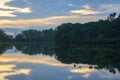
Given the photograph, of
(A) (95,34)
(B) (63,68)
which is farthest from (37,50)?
(B) (63,68)

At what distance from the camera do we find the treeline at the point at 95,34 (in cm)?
8774

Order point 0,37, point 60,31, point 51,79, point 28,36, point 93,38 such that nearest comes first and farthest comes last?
point 51,79 → point 93,38 → point 60,31 → point 0,37 → point 28,36

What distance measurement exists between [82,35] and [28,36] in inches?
2441

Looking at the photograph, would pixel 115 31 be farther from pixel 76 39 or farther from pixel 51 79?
pixel 51 79

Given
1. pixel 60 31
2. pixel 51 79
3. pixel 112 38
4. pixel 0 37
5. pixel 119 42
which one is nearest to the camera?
pixel 51 79

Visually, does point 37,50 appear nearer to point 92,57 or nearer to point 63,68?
point 92,57

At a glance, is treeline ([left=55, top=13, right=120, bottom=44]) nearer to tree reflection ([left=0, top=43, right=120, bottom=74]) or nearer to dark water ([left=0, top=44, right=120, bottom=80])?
tree reflection ([left=0, top=43, right=120, bottom=74])

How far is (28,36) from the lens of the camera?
16075cm

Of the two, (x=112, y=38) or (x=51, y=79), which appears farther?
(x=112, y=38)

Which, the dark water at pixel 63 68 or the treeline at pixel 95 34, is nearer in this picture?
the dark water at pixel 63 68

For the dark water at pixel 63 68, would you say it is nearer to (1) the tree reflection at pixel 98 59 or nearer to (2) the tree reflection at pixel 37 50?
(1) the tree reflection at pixel 98 59

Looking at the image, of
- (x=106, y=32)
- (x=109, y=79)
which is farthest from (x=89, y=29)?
(x=109, y=79)

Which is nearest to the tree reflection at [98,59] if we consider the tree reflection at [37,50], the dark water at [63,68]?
the dark water at [63,68]

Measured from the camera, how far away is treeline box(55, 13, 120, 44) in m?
87.7
